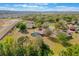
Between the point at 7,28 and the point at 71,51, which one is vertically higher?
the point at 7,28

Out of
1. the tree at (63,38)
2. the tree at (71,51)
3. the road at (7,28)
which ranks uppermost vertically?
the road at (7,28)

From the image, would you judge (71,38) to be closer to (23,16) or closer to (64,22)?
(64,22)

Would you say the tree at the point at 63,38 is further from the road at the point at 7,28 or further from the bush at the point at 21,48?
the road at the point at 7,28

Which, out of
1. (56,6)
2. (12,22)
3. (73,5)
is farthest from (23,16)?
(73,5)

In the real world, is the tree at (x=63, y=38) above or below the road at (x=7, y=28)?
below

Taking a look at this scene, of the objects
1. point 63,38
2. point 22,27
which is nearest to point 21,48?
point 22,27

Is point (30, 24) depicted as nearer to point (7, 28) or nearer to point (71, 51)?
point (7, 28)

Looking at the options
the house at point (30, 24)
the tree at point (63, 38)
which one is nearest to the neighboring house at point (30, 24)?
the house at point (30, 24)

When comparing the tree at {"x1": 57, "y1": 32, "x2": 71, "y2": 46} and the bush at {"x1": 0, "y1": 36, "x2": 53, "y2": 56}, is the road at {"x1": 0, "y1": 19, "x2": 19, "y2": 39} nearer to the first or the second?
the bush at {"x1": 0, "y1": 36, "x2": 53, "y2": 56}

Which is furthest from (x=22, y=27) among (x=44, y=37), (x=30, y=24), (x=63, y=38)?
(x=63, y=38)
